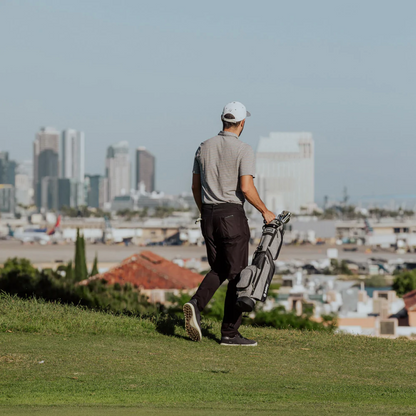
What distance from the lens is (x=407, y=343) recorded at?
6.08 metres

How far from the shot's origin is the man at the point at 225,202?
5.20 meters

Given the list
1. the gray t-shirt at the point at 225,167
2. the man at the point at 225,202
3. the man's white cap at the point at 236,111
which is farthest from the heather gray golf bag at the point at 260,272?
the man's white cap at the point at 236,111

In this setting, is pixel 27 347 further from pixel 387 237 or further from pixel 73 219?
pixel 73 219

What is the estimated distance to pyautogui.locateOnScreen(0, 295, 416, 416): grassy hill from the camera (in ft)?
11.5

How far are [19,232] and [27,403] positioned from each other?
133633 mm

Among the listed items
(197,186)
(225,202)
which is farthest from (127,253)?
(225,202)

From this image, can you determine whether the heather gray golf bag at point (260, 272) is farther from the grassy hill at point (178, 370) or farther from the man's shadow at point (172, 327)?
the man's shadow at point (172, 327)

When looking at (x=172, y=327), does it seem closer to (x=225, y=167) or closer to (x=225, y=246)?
(x=225, y=246)

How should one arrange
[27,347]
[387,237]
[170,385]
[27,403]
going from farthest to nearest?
[387,237], [27,347], [170,385], [27,403]

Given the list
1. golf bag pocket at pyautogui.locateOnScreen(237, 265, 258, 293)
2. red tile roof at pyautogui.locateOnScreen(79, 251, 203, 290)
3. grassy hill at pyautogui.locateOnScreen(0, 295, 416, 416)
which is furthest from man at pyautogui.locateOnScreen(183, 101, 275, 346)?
red tile roof at pyautogui.locateOnScreen(79, 251, 203, 290)

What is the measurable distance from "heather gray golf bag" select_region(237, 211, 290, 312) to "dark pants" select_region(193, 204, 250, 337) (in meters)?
0.11

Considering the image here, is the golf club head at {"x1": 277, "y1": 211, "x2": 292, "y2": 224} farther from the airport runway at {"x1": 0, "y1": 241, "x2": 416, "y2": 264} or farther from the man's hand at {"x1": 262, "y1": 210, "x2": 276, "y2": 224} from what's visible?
the airport runway at {"x1": 0, "y1": 241, "x2": 416, "y2": 264}

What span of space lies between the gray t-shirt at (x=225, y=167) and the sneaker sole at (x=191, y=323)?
2.44ft

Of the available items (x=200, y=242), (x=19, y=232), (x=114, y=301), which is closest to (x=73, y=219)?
(x=19, y=232)
